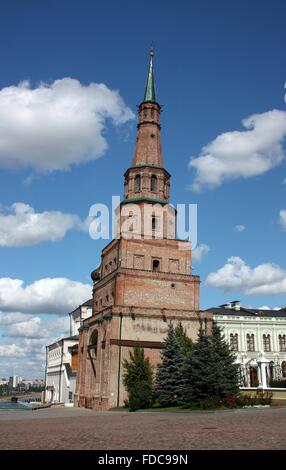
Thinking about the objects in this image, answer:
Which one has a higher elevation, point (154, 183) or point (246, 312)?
point (154, 183)

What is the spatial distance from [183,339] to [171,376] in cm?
605

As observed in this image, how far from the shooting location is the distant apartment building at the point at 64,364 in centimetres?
5397

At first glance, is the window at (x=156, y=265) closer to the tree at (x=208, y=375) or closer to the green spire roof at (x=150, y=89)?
the tree at (x=208, y=375)

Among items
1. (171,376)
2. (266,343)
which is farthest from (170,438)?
(266,343)

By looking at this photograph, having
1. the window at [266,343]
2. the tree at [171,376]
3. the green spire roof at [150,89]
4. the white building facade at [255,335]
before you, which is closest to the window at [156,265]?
the tree at [171,376]

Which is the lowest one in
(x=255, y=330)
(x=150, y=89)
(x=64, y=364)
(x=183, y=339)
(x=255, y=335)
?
(x=64, y=364)

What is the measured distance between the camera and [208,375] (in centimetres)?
2444

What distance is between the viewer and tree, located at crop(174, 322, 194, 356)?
109 feet

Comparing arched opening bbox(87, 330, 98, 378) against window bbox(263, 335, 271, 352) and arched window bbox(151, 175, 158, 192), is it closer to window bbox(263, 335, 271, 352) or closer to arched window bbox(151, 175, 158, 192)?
arched window bbox(151, 175, 158, 192)

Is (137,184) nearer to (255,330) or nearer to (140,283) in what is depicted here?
(140,283)

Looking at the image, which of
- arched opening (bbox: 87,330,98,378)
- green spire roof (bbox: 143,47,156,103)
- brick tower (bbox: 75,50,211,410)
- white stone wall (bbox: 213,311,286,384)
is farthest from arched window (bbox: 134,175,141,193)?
white stone wall (bbox: 213,311,286,384)

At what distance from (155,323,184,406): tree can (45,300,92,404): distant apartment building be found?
24.3 meters

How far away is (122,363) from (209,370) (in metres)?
10.4

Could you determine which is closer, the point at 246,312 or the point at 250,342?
the point at 250,342
